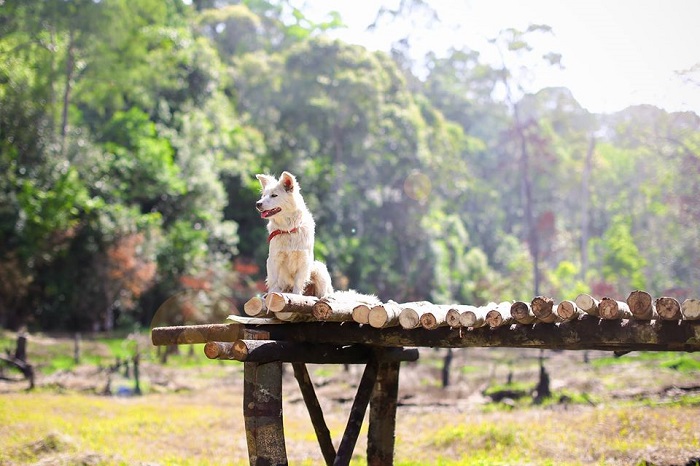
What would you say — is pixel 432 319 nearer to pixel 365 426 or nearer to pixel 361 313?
pixel 361 313

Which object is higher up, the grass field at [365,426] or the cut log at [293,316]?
the cut log at [293,316]

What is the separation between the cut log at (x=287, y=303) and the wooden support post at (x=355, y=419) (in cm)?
148

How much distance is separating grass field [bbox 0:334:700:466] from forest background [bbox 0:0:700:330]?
490cm

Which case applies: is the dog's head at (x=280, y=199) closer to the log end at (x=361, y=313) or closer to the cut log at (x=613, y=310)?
the log end at (x=361, y=313)

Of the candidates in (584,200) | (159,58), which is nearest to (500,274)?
(584,200)

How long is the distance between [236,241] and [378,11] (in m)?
16.8

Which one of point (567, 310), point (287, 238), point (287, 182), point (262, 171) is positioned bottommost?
point (567, 310)

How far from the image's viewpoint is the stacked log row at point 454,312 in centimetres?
493

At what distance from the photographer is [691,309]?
4.68 metres

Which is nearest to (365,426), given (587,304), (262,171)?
(587,304)

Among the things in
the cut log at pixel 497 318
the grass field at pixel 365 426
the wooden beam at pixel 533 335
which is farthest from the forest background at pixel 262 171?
the cut log at pixel 497 318

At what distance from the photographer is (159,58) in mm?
29766

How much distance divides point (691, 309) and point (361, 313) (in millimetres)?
2222

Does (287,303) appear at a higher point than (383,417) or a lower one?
higher
